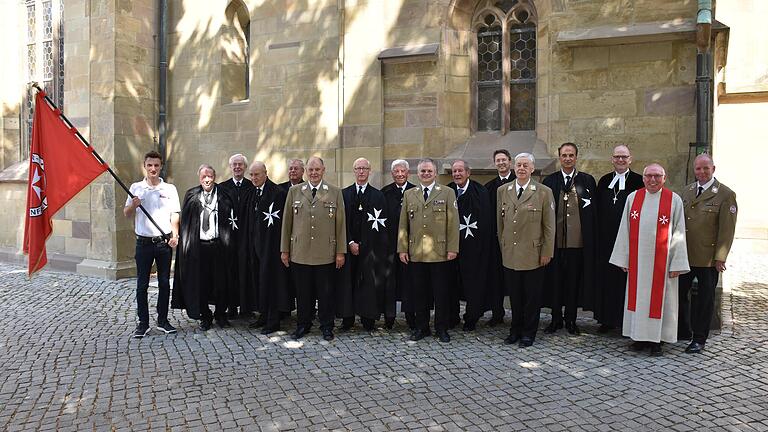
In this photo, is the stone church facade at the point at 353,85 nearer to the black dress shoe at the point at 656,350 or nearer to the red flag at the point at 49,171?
the black dress shoe at the point at 656,350

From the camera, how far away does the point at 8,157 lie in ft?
45.1

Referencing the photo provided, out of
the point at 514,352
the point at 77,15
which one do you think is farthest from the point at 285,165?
the point at 514,352

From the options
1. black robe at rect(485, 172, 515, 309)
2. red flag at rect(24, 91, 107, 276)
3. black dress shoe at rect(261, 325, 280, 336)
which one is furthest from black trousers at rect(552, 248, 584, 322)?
red flag at rect(24, 91, 107, 276)

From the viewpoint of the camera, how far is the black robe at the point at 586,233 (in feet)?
21.7

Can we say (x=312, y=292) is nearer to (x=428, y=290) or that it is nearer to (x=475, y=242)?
(x=428, y=290)

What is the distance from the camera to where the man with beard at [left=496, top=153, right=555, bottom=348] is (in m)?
6.22

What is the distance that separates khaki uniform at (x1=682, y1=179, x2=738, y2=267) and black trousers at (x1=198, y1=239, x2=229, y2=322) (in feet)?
16.2

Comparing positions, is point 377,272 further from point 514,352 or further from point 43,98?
point 43,98

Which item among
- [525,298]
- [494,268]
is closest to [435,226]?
[494,268]

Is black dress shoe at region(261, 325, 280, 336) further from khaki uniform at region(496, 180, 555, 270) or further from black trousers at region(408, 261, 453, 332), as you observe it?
khaki uniform at region(496, 180, 555, 270)

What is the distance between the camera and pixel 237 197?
716 centimetres

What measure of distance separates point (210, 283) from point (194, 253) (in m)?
0.39

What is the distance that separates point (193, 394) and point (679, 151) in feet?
20.8

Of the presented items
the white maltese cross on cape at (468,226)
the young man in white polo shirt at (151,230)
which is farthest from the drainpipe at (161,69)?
the white maltese cross on cape at (468,226)
